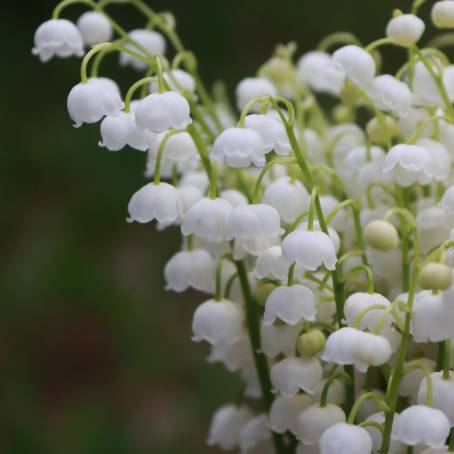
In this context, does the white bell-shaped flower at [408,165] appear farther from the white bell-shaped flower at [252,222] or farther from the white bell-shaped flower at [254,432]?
the white bell-shaped flower at [254,432]

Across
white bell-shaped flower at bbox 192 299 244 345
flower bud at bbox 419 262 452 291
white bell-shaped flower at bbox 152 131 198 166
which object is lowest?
white bell-shaped flower at bbox 192 299 244 345

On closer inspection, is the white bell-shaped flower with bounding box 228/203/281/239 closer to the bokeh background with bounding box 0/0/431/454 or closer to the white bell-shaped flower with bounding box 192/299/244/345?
the white bell-shaped flower with bounding box 192/299/244/345

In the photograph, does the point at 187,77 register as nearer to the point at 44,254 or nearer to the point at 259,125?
the point at 259,125

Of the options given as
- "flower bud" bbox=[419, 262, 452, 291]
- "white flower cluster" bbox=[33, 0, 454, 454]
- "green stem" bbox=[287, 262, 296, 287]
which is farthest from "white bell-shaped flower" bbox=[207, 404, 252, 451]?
"flower bud" bbox=[419, 262, 452, 291]

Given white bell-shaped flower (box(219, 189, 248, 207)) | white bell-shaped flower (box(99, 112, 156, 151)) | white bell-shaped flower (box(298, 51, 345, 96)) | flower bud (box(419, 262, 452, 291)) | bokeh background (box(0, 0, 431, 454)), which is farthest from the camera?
bokeh background (box(0, 0, 431, 454))

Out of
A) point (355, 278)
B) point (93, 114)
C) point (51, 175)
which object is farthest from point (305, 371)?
point (51, 175)

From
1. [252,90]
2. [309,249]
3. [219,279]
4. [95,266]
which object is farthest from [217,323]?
[95,266]
